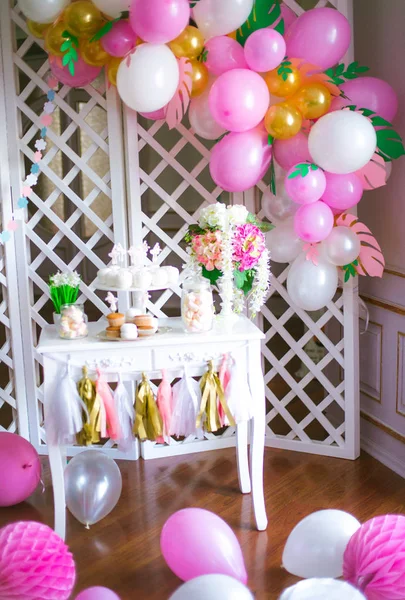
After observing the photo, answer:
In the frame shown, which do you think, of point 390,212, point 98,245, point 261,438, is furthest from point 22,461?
point 98,245

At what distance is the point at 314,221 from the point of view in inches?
108

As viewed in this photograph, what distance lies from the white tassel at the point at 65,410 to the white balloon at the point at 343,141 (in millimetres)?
1251

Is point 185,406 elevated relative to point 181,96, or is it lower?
lower

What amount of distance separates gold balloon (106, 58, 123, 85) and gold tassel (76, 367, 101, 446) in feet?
3.99

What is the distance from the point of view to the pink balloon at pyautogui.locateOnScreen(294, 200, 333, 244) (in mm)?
2736

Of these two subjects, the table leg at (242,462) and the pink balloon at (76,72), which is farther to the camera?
the table leg at (242,462)

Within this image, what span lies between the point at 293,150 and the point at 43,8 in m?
1.12

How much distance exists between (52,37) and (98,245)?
3708 millimetres

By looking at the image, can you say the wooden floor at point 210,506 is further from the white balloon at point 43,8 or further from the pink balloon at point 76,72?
the white balloon at point 43,8

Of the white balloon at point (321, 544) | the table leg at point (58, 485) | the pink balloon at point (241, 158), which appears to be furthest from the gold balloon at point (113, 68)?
the white balloon at point (321, 544)

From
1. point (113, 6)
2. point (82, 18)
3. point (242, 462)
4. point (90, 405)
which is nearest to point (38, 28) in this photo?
point (82, 18)

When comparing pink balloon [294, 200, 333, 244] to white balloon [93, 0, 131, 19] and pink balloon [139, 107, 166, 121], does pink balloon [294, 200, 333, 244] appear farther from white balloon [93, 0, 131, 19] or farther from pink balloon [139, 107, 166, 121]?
white balloon [93, 0, 131, 19]

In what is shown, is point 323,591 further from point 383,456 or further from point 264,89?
point 264,89

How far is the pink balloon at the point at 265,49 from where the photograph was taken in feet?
8.46
